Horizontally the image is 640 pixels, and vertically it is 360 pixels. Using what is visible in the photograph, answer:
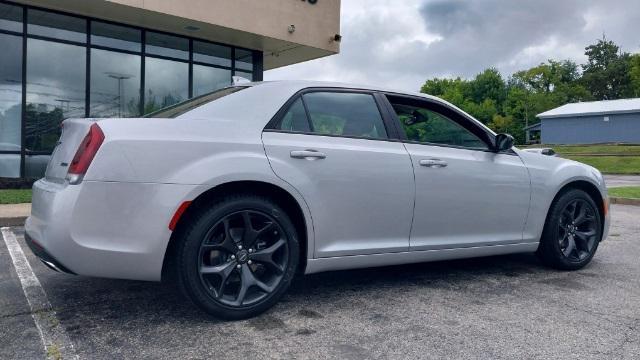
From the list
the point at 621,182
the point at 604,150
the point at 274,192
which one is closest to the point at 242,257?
the point at 274,192

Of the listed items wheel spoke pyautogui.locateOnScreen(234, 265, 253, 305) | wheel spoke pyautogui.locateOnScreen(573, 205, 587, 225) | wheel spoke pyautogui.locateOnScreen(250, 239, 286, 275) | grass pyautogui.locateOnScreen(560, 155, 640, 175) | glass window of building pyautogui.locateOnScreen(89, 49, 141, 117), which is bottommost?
wheel spoke pyautogui.locateOnScreen(234, 265, 253, 305)

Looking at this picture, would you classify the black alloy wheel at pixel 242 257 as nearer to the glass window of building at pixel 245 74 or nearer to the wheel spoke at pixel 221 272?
the wheel spoke at pixel 221 272

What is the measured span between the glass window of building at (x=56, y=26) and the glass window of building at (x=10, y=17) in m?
0.19

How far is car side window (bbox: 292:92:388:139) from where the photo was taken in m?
Answer: 3.53

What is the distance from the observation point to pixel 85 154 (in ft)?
9.27

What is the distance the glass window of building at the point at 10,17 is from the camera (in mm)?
10891

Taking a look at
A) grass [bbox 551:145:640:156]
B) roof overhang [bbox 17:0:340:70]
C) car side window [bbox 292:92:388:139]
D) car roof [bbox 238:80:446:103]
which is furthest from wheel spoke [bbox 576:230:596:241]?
grass [bbox 551:145:640:156]

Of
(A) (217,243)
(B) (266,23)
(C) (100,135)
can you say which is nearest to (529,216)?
(A) (217,243)

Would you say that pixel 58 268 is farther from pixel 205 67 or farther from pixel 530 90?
pixel 530 90

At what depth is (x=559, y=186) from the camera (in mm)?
4516

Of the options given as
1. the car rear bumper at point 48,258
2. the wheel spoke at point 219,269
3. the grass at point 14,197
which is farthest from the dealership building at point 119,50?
the wheel spoke at point 219,269

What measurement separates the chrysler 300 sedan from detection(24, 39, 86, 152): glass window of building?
9.41 m

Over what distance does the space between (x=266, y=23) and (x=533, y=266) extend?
10.0 metres

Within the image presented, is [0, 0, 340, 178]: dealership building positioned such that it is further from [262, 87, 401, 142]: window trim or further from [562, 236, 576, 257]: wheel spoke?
[562, 236, 576, 257]: wheel spoke
